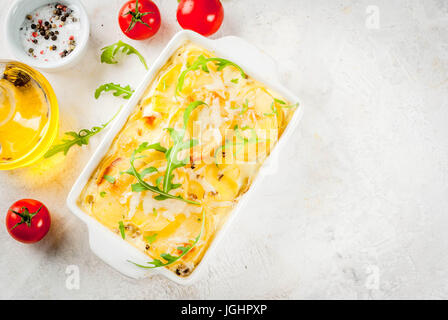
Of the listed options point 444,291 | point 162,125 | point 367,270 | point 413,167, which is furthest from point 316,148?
Answer: point 444,291

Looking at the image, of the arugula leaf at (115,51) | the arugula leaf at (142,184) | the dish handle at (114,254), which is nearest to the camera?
the arugula leaf at (142,184)

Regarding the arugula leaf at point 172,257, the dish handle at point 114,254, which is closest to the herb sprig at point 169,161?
the arugula leaf at point 172,257

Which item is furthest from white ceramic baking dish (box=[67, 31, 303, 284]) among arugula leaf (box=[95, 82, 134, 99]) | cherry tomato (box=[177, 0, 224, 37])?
arugula leaf (box=[95, 82, 134, 99])

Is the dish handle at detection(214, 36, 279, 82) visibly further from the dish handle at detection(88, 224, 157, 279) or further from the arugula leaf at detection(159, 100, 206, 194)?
the dish handle at detection(88, 224, 157, 279)

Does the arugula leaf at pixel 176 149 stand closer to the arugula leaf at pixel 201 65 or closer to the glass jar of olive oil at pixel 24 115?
the arugula leaf at pixel 201 65

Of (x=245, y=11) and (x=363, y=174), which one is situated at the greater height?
(x=245, y=11)

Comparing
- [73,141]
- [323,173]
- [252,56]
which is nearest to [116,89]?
[73,141]

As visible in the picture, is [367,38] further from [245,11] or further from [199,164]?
[199,164]
